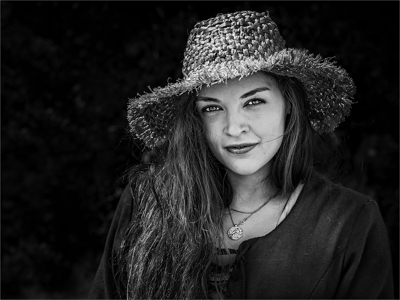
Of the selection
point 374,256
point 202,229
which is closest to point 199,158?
point 202,229

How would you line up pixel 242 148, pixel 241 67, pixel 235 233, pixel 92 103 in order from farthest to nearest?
1. pixel 92 103
2. pixel 235 233
3. pixel 242 148
4. pixel 241 67

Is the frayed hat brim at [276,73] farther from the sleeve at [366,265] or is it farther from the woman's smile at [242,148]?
the sleeve at [366,265]

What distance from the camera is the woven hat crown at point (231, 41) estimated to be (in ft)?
7.19

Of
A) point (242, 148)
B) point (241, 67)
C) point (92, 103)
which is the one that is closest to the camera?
point (241, 67)

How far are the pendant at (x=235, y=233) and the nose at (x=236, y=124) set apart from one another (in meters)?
0.44

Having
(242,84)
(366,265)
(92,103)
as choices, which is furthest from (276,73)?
(92,103)

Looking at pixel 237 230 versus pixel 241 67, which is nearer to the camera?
pixel 241 67

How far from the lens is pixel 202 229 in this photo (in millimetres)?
2389

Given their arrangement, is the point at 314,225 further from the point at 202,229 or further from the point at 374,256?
the point at 202,229

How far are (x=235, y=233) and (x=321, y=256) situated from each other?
0.38 m

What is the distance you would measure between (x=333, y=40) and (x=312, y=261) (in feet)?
4.85

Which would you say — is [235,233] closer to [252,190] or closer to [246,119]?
[252,190]

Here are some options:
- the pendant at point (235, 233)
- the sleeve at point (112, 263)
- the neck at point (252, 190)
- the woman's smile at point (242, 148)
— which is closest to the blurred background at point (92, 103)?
the sleeve at point (112, 263)

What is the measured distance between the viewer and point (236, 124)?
222 cm
